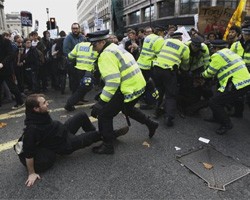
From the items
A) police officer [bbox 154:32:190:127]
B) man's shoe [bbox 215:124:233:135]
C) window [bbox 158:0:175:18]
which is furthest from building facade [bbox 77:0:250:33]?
man's shoe [bbox 215:124:233:135]

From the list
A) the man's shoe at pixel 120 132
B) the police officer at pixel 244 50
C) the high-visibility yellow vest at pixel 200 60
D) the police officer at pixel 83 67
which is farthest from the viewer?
the police officer at pixel 83 67

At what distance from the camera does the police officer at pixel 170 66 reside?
→ 488 centimetres

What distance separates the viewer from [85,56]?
5.92 metres

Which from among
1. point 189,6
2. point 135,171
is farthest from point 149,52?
point 189,6

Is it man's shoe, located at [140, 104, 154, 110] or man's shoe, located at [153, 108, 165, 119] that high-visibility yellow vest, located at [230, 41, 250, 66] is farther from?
man's shoe, located at [140, 104, 154, 110]

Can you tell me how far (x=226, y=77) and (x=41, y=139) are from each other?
3185 mm

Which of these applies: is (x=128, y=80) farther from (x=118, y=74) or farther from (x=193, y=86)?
(x=193, y=86)

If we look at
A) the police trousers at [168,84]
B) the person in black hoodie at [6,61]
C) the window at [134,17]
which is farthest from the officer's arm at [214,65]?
the window at [134,17]

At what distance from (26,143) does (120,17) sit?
52.1m

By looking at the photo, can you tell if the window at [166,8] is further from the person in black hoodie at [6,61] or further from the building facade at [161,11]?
the person in black hoodie at [6,61]

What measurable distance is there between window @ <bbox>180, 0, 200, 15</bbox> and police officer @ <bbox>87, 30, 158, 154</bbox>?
99.7ft

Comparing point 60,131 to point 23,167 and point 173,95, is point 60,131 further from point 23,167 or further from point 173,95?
point 173,95

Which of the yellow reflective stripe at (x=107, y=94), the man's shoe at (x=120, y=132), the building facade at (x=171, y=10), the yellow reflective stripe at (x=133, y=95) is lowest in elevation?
the man's shoe at (x=120, y=132)

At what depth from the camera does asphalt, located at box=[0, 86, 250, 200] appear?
2.97 metres
